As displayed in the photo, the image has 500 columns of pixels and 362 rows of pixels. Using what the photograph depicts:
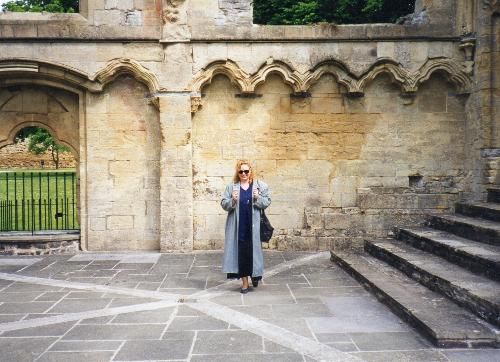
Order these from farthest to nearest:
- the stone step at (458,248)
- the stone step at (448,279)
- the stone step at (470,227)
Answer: the stone step at (470,227) < the stone step at (458,248) < the stone step at (448,279)

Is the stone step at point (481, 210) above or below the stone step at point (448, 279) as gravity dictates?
above

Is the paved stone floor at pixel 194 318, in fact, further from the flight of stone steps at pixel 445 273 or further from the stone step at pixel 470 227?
the stone step at pixel 470 227

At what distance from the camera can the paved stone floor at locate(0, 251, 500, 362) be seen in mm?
4266

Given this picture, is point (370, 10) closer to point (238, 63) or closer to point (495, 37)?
point (495, 37)

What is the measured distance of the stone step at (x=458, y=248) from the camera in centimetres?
562

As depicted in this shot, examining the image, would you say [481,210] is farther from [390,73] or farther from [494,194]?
[390,73]

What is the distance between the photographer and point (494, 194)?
8312 mm

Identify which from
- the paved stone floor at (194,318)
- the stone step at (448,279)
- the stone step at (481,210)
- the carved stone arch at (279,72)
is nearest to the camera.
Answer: the paved stone floor at (194,318)

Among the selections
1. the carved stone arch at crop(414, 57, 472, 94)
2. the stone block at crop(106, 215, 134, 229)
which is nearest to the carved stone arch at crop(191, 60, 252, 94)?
the stone block at crop(106, 215, 134, 229)

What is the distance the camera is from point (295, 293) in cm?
623

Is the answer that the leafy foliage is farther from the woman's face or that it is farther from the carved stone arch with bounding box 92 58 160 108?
the woman's face

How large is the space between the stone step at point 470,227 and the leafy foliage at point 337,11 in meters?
7.74

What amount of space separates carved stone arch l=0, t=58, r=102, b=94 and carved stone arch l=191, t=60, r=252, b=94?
5.96ft

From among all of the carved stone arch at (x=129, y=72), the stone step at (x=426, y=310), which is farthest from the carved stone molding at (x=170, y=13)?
the stone step at (x=426, y=310)
